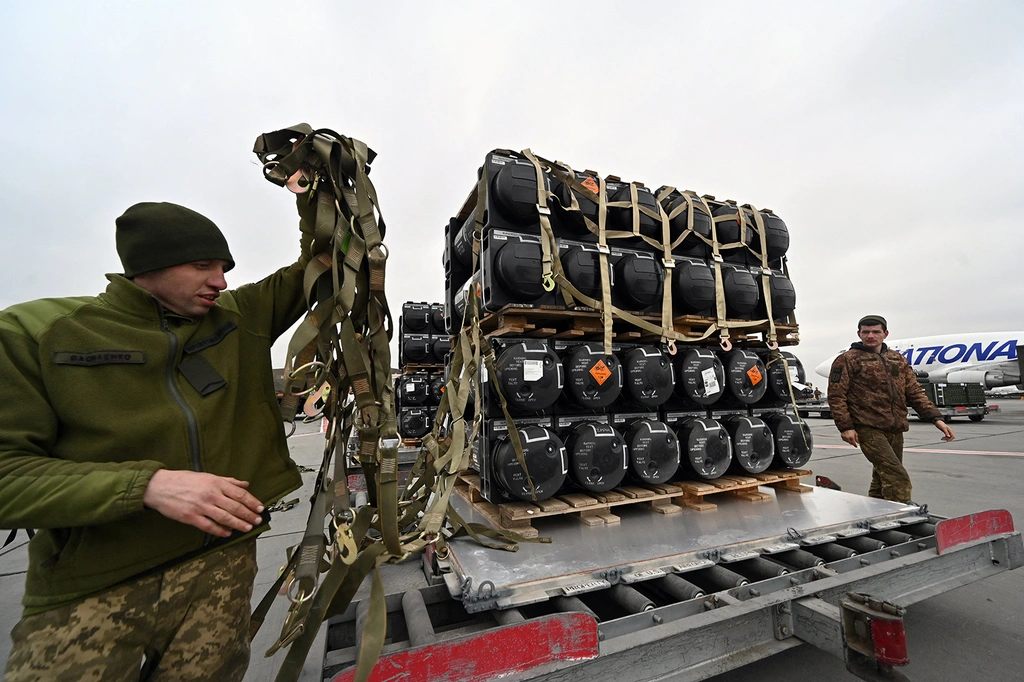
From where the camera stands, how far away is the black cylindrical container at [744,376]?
3.74 meters

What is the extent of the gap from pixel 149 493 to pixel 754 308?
14.8 ft

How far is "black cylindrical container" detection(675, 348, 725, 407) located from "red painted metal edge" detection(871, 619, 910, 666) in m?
2.01

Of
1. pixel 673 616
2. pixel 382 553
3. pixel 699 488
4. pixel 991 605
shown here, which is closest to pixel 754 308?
pixel 699 488

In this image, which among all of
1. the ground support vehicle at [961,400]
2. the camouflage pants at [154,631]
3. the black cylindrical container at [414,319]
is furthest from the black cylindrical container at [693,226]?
the ground support vehicle at [961,400]

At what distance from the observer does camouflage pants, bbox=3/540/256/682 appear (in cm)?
128

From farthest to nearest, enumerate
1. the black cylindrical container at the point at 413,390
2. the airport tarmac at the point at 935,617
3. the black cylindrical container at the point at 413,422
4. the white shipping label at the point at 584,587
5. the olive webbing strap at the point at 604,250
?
the black cylindrical container at the point at 413,390 < the black cylindrical container at the point at 413,422 < the olive webbing strap at the point at 604,250 < the airport tarmac at the point at 935,617 < the white shipping label at the point at 584,587

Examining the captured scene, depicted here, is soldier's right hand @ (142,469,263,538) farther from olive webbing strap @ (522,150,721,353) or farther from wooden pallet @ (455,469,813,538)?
olive webbing strap @ (522,150,721,353)

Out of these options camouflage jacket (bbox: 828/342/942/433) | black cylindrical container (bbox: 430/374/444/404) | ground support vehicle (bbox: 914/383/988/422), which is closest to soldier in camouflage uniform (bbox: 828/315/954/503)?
camouflage jacket (bbox: 828/342/942/433)

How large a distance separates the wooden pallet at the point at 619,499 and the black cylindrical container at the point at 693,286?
59.1 inches

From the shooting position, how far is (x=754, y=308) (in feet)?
13.5

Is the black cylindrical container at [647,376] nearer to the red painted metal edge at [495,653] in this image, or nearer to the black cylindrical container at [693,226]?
the black cylindrical container at [693,226]

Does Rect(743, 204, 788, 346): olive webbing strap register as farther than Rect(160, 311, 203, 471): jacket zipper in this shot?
Yes

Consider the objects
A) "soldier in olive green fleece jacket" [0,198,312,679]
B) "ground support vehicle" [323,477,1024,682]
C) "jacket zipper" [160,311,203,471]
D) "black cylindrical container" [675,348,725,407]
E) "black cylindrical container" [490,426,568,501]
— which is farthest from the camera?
"black cylindrical container" [675,348,725,407]

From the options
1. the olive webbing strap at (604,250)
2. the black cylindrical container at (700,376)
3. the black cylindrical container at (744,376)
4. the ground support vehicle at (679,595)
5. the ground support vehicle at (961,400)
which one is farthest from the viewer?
the ground support vehicle at (961,400)
